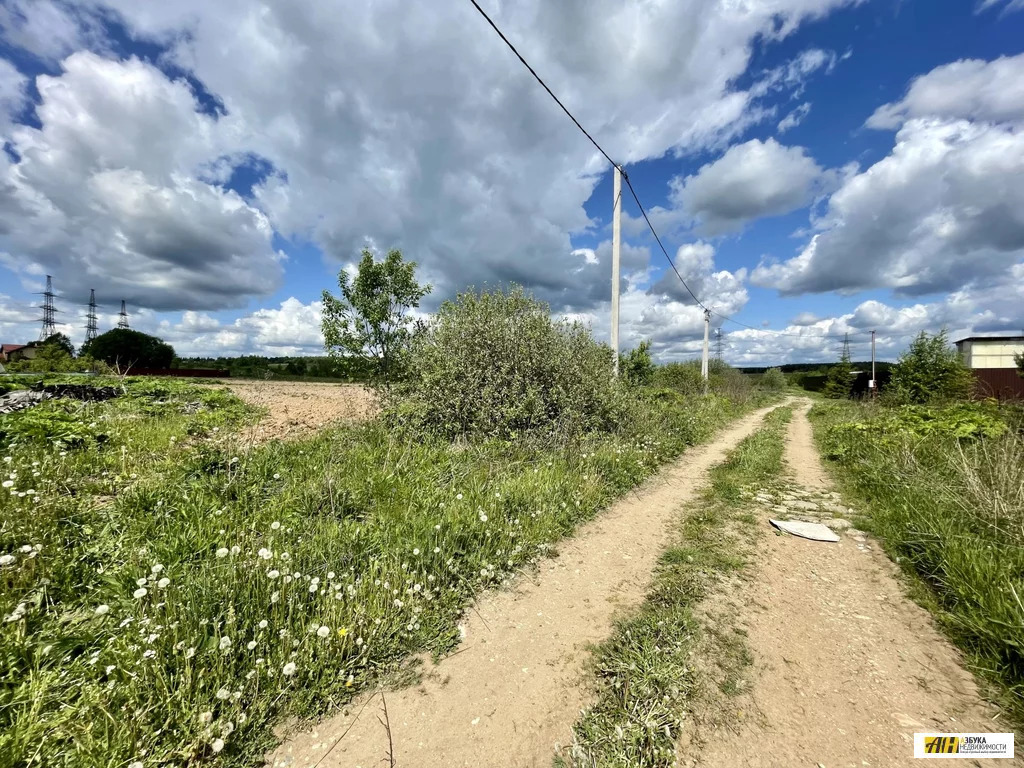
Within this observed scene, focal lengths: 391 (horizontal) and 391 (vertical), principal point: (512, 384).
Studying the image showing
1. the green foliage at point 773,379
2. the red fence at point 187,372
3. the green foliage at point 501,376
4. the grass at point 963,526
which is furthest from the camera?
the green foliage at point 773,379

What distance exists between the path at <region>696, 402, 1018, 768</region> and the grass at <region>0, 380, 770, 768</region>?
1.86 m

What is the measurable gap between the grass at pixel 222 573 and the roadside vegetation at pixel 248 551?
0.05 feet

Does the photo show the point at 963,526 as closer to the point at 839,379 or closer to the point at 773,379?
the point at 839,379

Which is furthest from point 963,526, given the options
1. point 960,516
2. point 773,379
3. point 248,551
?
point 773,379

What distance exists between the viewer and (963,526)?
3734 millimetres

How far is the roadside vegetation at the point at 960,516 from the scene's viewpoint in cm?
254

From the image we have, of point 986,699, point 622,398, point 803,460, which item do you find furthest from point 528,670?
point 803,460

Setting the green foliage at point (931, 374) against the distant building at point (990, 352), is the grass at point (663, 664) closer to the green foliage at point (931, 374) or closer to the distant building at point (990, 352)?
the green foliage at point (931, 374)

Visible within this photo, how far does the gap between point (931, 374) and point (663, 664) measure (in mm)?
20601

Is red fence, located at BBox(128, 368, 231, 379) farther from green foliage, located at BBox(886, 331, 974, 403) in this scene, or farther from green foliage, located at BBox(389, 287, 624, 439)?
green foliage, located at BBox(886, 331, 974, 403)

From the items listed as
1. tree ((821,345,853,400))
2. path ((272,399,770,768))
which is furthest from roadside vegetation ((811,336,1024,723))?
tree ((821,345,853,400))

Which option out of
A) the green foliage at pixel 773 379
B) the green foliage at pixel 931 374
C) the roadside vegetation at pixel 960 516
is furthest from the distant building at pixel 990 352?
the roadside vegetation at pixel 960 516

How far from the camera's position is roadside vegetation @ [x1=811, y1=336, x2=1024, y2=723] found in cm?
254

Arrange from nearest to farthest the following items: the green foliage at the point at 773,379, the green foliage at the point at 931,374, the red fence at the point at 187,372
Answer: the green foliage at the point at 931,374 < the red fence at the point at 187,372 < the green foliage at the point at 773,379
